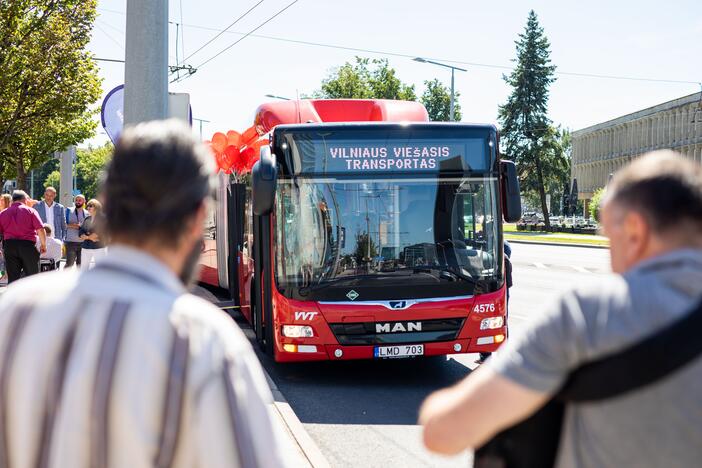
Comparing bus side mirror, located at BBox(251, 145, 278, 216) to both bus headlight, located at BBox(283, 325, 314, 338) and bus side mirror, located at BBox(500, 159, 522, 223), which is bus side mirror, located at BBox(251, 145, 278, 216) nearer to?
bus headlight, located at BBox(283, 325, 314, 338)

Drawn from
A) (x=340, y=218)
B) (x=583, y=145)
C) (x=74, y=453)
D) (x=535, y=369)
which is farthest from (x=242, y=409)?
(x=583, y=145)

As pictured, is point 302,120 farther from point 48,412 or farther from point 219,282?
point 48,412

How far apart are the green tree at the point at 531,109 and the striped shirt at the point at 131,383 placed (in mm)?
80615

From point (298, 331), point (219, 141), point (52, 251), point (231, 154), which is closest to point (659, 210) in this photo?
point (298, 331)

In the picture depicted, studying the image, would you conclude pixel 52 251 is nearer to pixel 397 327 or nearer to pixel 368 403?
pixel 397 327

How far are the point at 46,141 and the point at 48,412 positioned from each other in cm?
2688

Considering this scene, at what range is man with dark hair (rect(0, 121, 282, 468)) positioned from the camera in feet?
5.41

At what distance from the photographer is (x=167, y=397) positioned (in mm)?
1641

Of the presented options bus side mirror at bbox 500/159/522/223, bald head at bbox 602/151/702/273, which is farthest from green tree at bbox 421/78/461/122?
bald head at bbox 602/151/702/273

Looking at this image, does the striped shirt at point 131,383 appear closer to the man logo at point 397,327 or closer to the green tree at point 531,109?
the man logo at point 397,327

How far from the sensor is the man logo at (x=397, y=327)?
8633mm

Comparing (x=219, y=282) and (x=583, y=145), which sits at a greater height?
(x=583, y=145)

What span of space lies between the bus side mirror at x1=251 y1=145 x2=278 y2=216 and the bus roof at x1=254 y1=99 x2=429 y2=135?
218 centimetres

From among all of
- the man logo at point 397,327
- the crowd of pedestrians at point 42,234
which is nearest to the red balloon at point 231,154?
the crowd of pedestrians at point 42,234
